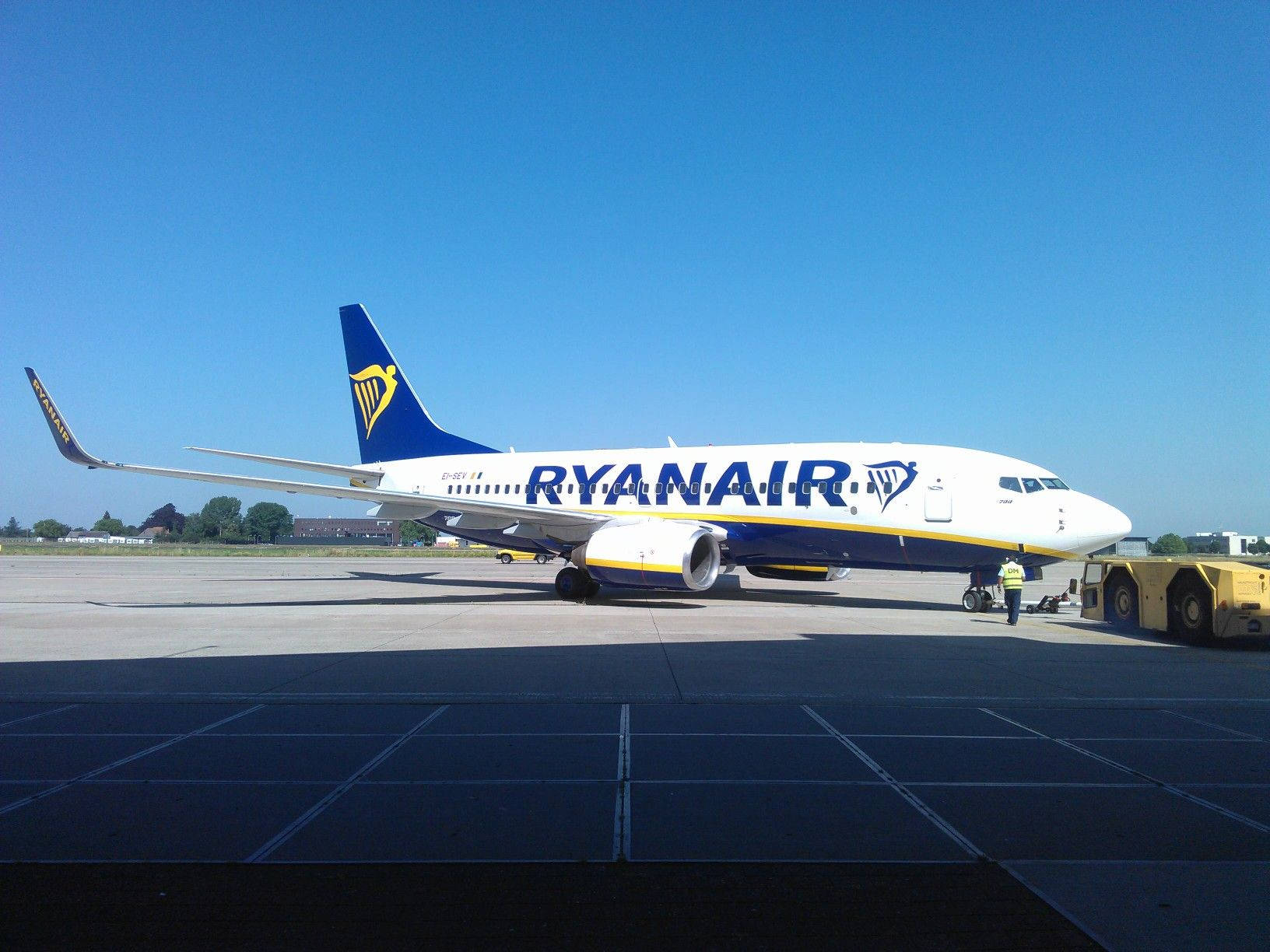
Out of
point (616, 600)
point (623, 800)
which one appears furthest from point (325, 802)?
point (616, 600)

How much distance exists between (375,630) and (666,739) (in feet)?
28.0

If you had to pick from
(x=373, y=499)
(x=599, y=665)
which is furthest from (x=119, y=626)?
(x=599, y=665)

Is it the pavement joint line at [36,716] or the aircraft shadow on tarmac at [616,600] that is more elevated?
the aircraft shadow on tarmac at [616,600]

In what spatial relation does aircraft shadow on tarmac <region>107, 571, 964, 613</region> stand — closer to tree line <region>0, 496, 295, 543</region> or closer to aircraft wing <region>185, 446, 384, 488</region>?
aircraft wing <region>185, 446, 384, 488</region>

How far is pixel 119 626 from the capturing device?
14812mm

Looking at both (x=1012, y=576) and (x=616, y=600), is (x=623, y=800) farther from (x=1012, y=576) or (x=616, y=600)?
(x=616, y=600)

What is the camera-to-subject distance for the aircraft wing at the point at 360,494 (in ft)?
59.6

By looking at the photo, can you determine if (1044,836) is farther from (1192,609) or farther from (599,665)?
(1192,609)

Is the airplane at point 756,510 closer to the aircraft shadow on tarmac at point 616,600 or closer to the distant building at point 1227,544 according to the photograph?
the aircraft shadow on tarmac at point 616,600

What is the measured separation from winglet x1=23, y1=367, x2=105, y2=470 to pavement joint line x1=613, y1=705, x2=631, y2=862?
1551 centimetres

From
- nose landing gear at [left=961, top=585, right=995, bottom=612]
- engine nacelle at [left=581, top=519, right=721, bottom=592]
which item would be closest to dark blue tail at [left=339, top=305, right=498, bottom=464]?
engine nacelle at [left=581, top=519, right=721, bottom=592]

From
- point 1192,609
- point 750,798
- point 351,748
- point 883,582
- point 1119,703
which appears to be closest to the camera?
point 750,798

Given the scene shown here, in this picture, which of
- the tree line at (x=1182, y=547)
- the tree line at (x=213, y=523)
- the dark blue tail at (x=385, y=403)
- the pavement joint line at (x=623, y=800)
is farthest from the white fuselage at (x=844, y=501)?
the tree line at (x=213, y=523)

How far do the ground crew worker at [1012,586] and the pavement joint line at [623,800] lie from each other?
35.4ft
